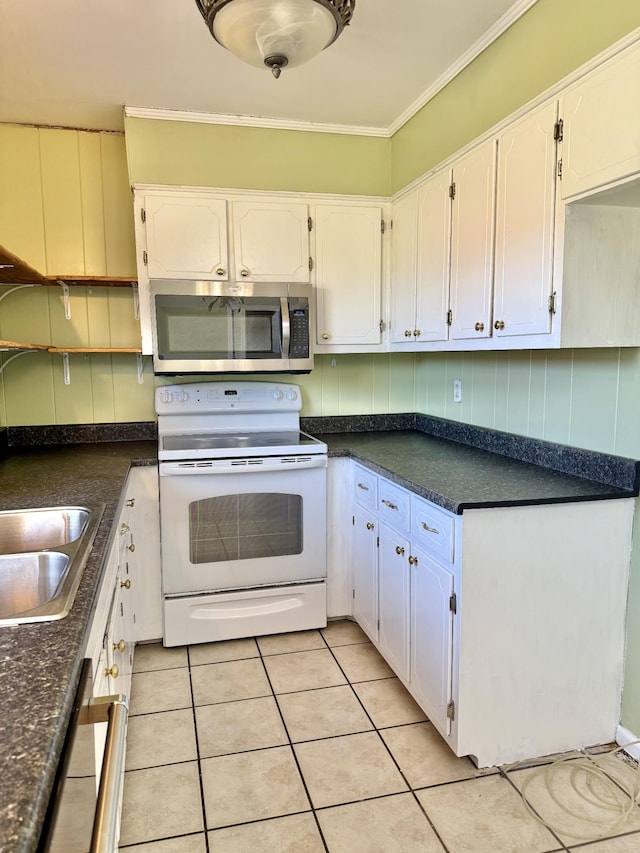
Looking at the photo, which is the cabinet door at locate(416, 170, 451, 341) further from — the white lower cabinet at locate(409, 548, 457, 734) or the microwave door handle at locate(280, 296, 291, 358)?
the white lower cabinet at locate(409, 548, 457, 734)

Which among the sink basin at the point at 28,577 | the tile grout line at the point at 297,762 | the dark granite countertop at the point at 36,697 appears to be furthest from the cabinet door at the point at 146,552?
the sink basin at the point at 28,577

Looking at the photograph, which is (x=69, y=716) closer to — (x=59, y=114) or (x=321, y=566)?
(x=321, y=566)

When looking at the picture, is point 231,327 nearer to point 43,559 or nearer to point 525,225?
point 525,225

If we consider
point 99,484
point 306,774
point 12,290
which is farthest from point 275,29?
point 306,774

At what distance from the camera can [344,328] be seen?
307cm

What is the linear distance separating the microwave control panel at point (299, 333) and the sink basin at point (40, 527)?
141 centimetres

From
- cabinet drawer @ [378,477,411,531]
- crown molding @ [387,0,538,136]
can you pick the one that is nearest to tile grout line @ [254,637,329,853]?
cabinet drawer @ [378,477,411,531]

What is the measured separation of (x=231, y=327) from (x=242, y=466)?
2.24 feet

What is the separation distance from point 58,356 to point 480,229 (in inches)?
84.9

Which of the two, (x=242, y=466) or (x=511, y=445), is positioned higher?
(x=511, y=445)

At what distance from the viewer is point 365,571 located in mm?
2703

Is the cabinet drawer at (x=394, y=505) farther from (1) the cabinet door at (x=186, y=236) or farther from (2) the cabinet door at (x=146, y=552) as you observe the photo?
(1) the cabinet door at (x=186, y=236)

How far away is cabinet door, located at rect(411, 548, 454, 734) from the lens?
1910 mm

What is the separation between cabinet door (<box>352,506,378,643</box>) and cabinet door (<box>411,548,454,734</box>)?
1.35 feet
